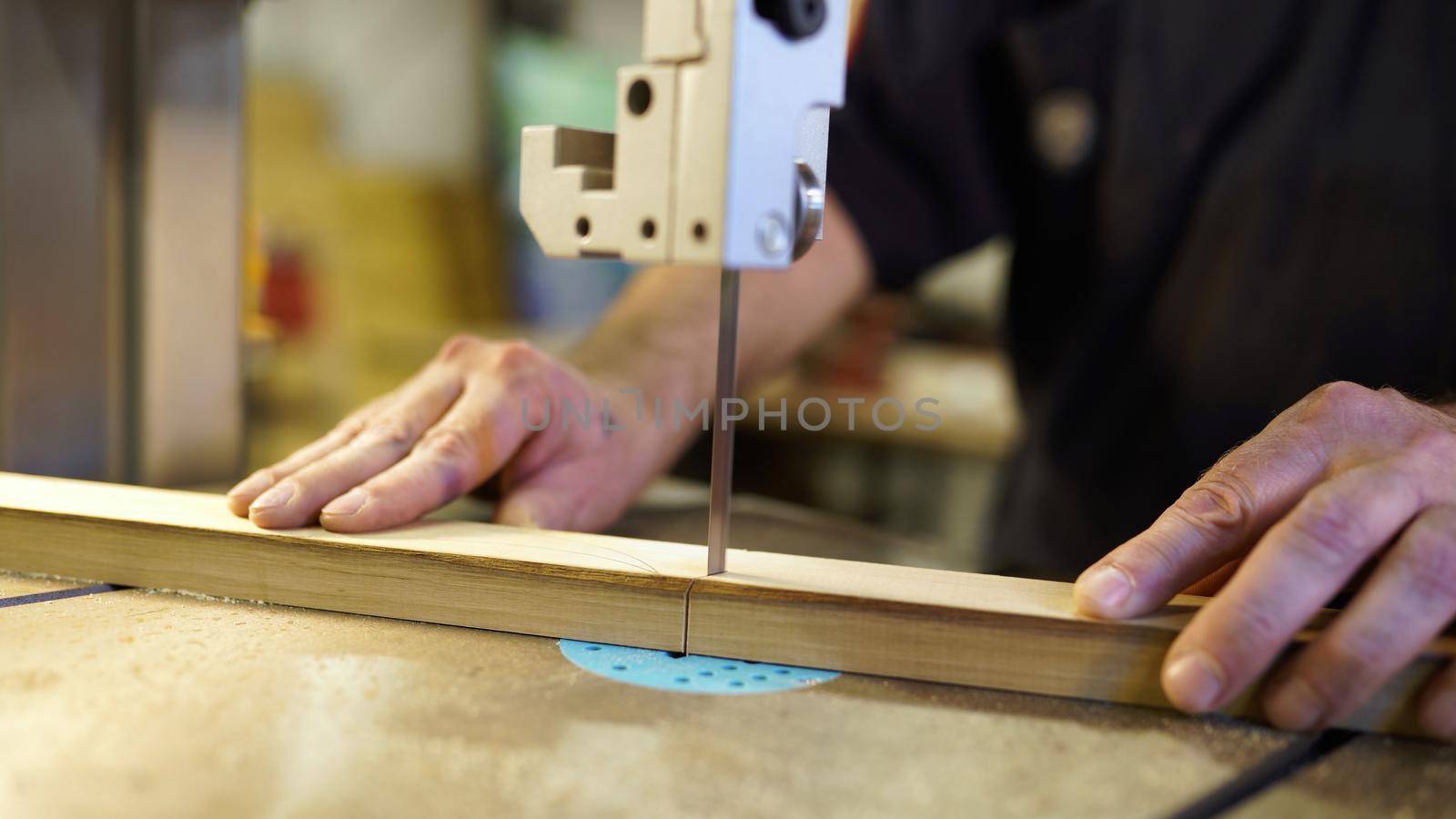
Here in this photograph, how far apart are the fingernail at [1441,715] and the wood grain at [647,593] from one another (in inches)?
0.4

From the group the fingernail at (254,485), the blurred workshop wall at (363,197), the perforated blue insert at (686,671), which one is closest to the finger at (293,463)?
the fingernail at (254,485)

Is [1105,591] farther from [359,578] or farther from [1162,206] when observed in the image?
[1162,206]

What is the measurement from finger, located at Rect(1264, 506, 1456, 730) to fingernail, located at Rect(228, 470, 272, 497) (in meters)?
0.73

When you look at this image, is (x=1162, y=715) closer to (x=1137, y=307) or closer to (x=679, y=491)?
(x=679, y=491)

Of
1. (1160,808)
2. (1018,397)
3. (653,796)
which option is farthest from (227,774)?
(1018,397)

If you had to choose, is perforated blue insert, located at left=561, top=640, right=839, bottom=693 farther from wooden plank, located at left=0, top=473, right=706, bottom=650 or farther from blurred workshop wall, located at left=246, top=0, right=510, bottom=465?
blurred workshop wall, located at left=246, top=0, right=510, bottom=465

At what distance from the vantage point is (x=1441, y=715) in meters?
0.61

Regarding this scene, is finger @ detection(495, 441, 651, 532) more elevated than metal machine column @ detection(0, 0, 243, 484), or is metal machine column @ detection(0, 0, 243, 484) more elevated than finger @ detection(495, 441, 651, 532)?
metal machine column @ detection(0, 0, 243, 484)

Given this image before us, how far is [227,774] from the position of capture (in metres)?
0.52

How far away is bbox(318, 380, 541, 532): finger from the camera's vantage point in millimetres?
841

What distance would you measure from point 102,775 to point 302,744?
0.09 meters

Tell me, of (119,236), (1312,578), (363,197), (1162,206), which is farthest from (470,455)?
(363,197)

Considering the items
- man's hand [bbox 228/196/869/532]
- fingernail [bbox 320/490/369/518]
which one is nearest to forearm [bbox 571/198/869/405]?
man's hand [bbox 228/196/869/532]

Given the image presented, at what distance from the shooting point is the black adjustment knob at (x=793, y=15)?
61cm
